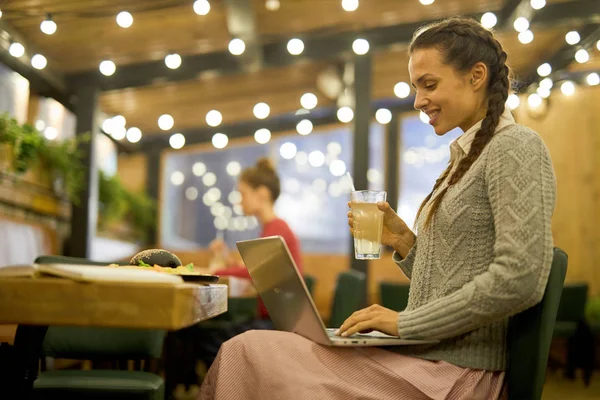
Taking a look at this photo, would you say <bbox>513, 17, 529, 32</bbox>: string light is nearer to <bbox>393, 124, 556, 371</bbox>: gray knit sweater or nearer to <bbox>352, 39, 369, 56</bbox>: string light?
<bbox>352, 39, 369, 56</bbox>: string light

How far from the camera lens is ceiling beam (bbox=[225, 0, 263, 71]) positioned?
22.2ft

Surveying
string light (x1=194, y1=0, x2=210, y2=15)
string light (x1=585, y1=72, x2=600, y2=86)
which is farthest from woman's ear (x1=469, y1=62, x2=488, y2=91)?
string light (x1=585, y1=72, x2=600, y2=86)

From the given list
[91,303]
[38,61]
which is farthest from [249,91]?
[91,303]

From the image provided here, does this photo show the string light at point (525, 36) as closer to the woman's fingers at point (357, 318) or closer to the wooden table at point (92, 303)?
the woman's fingers at point (357, 318)

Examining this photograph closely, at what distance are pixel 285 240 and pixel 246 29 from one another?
350 centimetres

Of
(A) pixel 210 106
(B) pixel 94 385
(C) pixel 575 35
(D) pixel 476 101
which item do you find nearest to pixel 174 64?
(A) pixel 210 106

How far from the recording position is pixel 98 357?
115 inches

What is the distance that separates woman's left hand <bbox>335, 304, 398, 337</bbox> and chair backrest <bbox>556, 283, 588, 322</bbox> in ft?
19.5

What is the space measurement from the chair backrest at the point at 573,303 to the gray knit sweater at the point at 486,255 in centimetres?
578

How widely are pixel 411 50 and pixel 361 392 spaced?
0.91 meters

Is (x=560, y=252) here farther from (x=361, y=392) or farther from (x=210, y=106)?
(x=210, y=106)

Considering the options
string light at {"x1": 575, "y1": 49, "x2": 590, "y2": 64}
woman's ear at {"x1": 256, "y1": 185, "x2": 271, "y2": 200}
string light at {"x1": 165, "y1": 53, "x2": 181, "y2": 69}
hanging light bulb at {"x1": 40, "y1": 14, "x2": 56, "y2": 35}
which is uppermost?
string light at {"x1": 575, "y1": 49, "x2": 590, "y2": 64}

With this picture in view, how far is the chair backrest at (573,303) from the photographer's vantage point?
715 cm

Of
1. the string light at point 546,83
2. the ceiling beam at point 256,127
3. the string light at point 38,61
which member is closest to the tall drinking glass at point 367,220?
the string light at point 38,61
